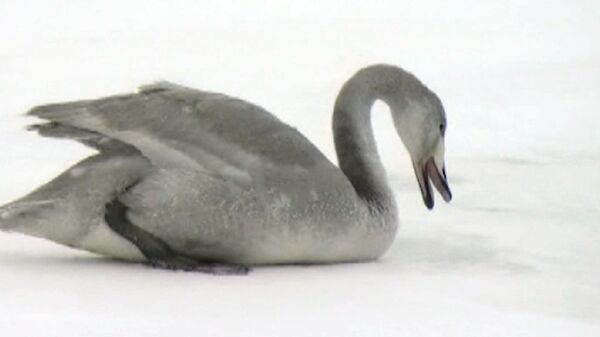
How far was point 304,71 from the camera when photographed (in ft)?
36.5

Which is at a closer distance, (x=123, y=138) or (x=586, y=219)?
(x=123, y=138)

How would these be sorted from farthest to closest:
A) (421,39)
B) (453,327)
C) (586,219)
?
(421,39), (586,219), (453,327)

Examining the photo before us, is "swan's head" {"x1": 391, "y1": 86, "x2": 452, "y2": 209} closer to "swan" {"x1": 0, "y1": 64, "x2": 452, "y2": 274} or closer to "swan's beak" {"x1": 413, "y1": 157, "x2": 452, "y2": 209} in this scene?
"swan's beak" {"x1": 413, "y1": 157, "x2": 452, "y2": 209}

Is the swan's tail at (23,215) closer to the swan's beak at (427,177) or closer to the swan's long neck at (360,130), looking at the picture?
the swan's long neck at (360,130)

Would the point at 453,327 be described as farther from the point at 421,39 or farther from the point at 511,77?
the point at 421,39

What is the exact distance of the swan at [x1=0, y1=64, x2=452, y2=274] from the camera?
18.2 feet

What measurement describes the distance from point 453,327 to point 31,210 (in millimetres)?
1371

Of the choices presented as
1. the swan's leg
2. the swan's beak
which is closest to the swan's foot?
the swan's leg

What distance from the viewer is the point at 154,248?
5621 mm

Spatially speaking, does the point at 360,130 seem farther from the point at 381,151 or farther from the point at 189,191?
the point at 381,151

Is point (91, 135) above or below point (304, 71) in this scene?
above

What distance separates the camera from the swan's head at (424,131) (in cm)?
604

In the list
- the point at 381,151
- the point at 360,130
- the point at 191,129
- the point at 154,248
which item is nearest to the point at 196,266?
the point at 154,248

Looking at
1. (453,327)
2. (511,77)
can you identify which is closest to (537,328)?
(453,327)
